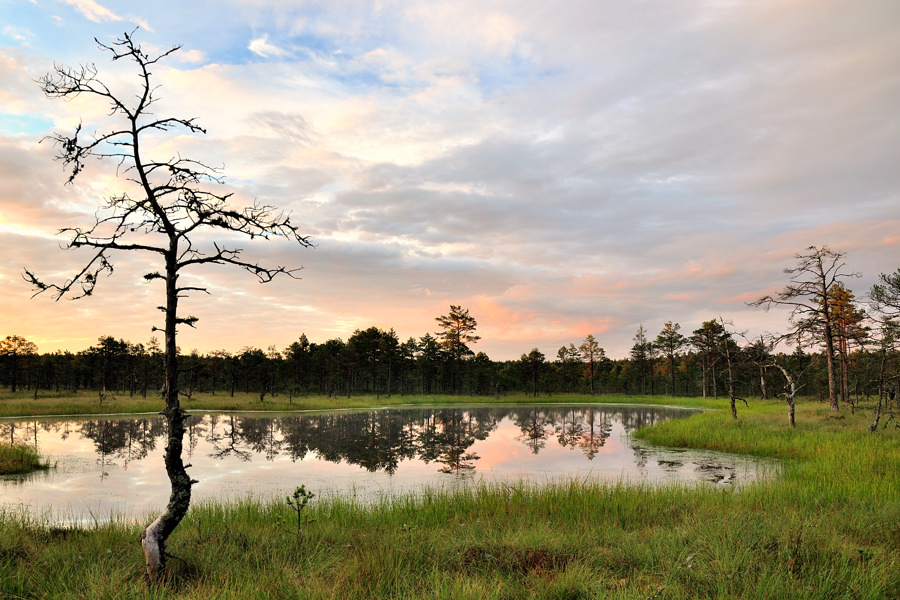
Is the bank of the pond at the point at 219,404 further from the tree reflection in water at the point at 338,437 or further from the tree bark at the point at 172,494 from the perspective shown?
the tree bark at the point at 172,494

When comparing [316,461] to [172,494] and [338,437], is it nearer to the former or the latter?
[338,437]

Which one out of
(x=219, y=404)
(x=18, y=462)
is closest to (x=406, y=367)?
(x=219, y=404)

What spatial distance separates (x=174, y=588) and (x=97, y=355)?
114993mm

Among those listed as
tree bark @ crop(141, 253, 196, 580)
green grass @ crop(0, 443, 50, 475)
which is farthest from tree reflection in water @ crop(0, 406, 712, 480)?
tree bark @ crop(141, 253, 196, 580)

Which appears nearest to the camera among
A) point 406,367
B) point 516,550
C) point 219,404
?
point 516,550

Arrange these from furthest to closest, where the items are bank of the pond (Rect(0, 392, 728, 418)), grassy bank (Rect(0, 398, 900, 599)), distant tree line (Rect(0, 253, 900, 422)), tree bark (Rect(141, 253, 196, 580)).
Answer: distant tree line (Rect(0, 253, 900, 422))
bank of the pond (Rect(0, 392, 728, 418))
tree bark (Rect(141, 253, 196, 580))
grassy bank (Rect(0, 398, 900, 599))

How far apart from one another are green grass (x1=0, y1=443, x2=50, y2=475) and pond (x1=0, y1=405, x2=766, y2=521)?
1120 mm

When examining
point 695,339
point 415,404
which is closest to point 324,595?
point 415,404

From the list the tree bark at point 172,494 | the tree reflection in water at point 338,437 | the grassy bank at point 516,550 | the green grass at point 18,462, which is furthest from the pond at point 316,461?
the tree bark at point 172,494

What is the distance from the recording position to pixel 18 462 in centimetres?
2169

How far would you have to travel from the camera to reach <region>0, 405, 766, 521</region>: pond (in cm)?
1703

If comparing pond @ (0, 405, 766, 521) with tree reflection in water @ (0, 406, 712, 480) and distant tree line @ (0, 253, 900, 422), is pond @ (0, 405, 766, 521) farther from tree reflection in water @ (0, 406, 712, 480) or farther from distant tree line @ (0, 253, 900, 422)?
distant tree line @ (0, 253, 900, 422)

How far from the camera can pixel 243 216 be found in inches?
326

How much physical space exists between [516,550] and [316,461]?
18.2 metres
